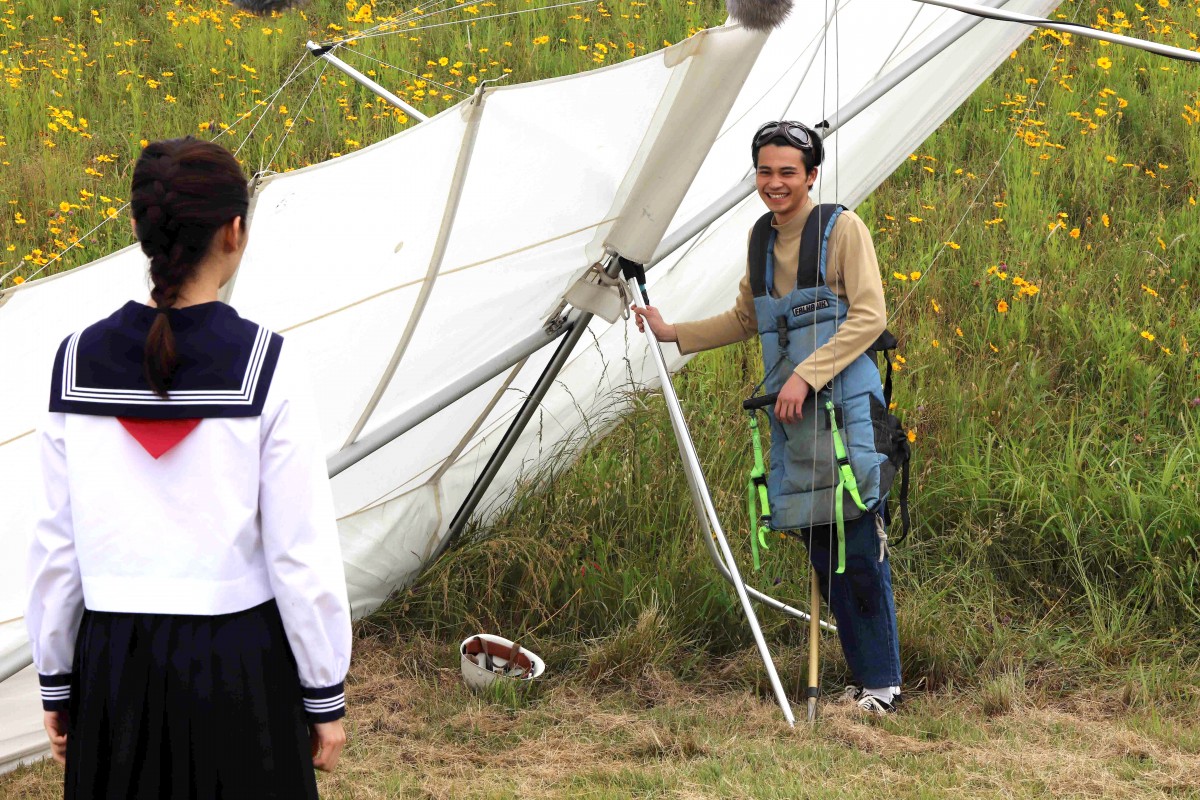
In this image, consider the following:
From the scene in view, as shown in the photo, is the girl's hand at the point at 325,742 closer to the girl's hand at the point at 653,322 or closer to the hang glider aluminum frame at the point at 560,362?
the hang glider aluminum frame at the point at 560,362

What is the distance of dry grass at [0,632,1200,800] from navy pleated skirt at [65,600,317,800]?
3.93ft

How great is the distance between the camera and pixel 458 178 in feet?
9.52

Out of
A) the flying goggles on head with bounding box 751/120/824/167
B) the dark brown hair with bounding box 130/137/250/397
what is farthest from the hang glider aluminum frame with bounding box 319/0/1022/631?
the dark brown hair with bounding box 130/137/250/397

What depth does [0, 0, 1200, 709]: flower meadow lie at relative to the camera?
3.81m

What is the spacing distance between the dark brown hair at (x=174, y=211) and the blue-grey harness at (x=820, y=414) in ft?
5.53

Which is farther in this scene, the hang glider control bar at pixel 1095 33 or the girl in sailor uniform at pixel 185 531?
the hang glider control bar at pixel 1095 33

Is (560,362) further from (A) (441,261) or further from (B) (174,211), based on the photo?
(B) (174,211)

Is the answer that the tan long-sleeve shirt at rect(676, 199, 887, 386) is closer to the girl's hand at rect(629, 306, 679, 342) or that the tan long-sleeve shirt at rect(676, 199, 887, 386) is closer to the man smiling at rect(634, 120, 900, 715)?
the man smiling at rect(634, 120, 900, 715)

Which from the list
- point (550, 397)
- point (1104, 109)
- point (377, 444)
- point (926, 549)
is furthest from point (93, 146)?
point (1104, 109)

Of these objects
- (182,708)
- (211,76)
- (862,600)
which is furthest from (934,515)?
(211,76)

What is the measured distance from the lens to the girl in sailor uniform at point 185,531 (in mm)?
1654

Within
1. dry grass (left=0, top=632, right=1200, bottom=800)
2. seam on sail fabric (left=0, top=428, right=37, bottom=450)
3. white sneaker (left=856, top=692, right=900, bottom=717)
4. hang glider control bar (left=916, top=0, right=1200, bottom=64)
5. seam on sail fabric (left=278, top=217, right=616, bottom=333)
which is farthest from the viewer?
white sneaker (left=856, top=692, right=900, bottom=717)

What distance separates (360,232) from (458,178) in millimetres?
252

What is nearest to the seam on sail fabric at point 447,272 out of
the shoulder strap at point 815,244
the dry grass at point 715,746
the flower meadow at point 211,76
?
the shoulder strap at point 815,244
